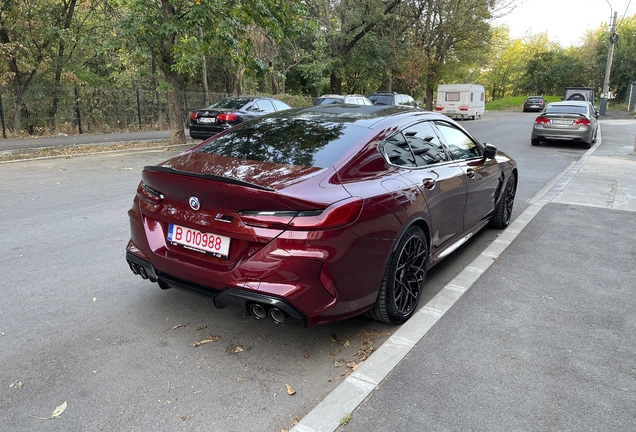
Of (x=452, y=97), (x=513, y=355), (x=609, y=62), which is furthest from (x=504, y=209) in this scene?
(x=609, y=62)

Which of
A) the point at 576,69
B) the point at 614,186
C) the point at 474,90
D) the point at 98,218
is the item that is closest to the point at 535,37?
the point at 576,69

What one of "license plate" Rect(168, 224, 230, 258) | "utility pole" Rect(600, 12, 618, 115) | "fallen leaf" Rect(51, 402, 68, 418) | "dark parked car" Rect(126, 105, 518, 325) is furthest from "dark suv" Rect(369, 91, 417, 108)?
"fallen leaf" Rect(51, 402, 68, 418)

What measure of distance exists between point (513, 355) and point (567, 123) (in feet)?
47.1

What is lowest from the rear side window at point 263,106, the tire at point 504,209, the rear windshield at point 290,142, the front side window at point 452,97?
the tire at point 504,209

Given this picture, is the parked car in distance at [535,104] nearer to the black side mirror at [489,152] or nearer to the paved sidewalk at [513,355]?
the paved sidewalk at [513,355]

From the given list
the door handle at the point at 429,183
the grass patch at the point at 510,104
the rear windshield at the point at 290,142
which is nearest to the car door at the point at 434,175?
the door handle at the point at 429,183

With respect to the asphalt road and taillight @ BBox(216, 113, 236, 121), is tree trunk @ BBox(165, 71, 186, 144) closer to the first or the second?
taillight @ BBox(216, 113, 236, 121)

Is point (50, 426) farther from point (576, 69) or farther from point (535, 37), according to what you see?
point (535, 37)

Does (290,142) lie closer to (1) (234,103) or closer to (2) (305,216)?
(2) (305,216)

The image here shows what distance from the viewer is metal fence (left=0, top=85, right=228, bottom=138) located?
16078 mm

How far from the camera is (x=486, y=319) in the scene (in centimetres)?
367

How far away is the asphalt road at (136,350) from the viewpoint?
2.55 metres

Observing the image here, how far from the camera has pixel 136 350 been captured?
3.13 metres

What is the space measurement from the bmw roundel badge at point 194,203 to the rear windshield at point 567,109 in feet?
51.6
